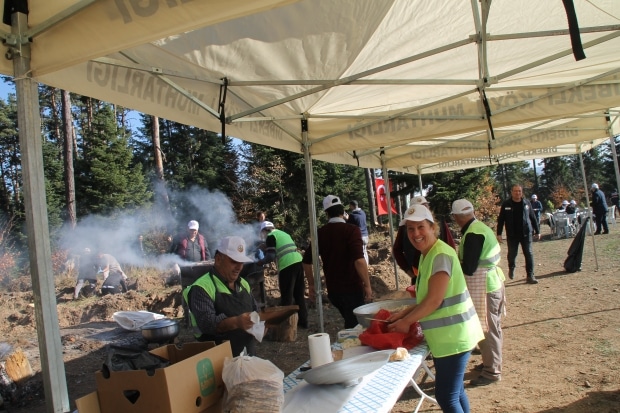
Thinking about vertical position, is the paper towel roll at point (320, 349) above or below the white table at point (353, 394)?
above

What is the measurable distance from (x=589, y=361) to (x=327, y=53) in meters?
4.32

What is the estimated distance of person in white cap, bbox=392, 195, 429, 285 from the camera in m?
5.12

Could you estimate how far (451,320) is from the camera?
275cm

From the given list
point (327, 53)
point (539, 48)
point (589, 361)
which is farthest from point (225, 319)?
point (589, 361)

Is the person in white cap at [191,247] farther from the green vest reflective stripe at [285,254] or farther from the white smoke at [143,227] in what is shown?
the white smoke at [143,227]

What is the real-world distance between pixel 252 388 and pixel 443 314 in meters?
1.39

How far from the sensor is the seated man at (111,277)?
1228cm

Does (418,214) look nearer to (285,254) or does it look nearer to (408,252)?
(408,252)

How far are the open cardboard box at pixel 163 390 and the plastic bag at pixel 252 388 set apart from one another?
0.10 m

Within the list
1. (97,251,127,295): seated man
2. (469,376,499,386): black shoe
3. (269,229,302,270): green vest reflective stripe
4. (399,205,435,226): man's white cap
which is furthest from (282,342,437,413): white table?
(97,251,127,295): seated man

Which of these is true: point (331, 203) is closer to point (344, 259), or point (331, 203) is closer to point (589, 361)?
point (344, 259)

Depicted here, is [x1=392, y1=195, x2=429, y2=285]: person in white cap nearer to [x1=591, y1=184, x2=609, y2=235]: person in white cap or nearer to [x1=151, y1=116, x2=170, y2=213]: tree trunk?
[x1=591, y1=184, x2=609, y2=235]: person in white cap

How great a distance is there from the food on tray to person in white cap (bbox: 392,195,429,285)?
2.30 m

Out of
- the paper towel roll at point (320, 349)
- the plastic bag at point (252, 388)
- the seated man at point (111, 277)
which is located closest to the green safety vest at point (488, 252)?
the paper towel roll at point (320, 349)
